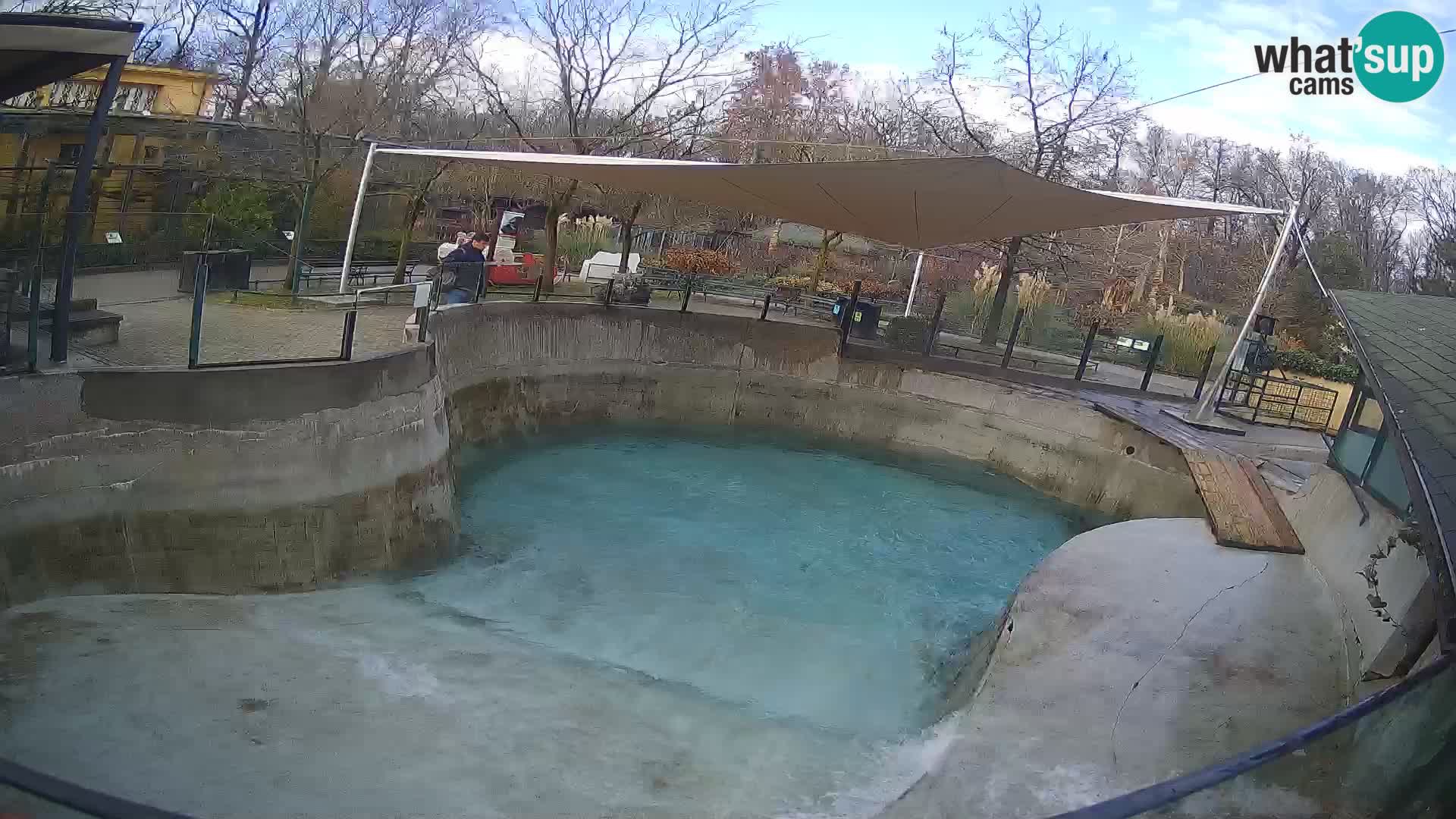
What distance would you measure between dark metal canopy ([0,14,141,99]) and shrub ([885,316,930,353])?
37.1 ft

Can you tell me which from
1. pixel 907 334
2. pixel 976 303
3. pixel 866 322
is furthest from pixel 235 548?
pixel 976 303

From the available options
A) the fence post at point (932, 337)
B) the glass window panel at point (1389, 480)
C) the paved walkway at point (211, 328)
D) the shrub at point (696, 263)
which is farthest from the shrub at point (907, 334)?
the glass window panel at point (1389, 480)

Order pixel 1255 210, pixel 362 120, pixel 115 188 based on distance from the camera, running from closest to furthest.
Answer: pixel 1255 210 → pixel 115 188 → pixel 362 120

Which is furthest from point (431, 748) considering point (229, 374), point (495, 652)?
point (229, 374)

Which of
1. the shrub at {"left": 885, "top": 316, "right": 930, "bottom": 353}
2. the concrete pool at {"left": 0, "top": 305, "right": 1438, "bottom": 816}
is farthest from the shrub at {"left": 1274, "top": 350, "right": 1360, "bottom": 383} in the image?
the concrete pool at {"left": 0, "top": 305, "right": 1438, "bottom": 816}

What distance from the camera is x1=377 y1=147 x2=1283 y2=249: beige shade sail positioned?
9758 millimetres

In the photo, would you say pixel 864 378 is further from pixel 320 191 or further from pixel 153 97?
pixel 153 97

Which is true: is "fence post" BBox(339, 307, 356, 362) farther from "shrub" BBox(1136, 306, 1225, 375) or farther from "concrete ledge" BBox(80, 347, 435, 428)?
"shrub" BBox(1136, 306, 1225, 375)

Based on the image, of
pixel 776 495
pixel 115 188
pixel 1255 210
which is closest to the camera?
pixel 1255 210

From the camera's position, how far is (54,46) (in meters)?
6.23

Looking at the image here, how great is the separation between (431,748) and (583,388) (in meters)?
9.27

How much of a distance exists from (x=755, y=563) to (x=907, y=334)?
266 inches

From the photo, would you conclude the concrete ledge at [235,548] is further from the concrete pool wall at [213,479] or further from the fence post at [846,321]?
the fence post at [846,321]

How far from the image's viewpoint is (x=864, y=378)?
15.3 metres
